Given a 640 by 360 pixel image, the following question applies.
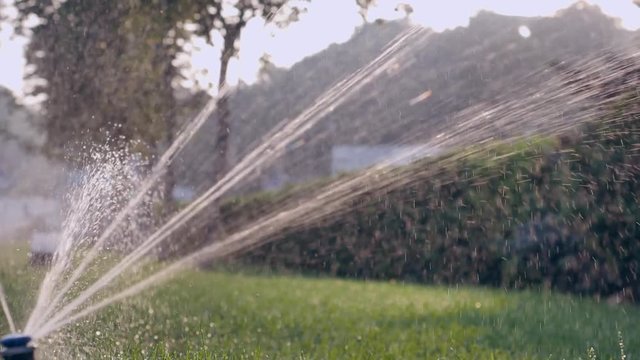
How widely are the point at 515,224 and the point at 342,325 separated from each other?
386 centimetres

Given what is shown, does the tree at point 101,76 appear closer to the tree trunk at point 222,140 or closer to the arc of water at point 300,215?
the tree trunk at point 222,140

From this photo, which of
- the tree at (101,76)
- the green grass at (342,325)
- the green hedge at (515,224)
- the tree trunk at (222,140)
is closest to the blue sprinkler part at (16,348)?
the green grass at (342,325)

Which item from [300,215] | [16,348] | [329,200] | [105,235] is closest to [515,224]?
[329,200]

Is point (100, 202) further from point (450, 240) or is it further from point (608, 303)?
point (450, 240)

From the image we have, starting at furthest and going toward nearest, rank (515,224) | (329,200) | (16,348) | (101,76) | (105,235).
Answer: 1. (101,76)
2. (329,200)
3. (515,224)
4. (105,235)
5. (16,348)

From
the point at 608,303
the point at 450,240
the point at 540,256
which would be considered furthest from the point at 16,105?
the point at 608,303

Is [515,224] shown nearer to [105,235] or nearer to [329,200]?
[329,200]

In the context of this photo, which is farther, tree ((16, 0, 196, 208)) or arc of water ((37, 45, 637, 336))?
tree ((16, 0, 196, 208))

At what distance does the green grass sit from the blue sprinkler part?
1.89 metres

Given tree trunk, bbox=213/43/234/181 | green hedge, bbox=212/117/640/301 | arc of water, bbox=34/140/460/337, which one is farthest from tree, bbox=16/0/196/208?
green hedge, bbox=212/117/640/301

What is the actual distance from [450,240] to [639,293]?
276 centimetres

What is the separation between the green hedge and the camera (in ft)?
29.8

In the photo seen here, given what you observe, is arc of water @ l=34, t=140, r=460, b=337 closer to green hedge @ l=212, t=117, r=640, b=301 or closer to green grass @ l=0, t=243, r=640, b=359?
green hedge @ l=212, t=117, r=640, b=301

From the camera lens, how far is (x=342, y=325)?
6.95 m
